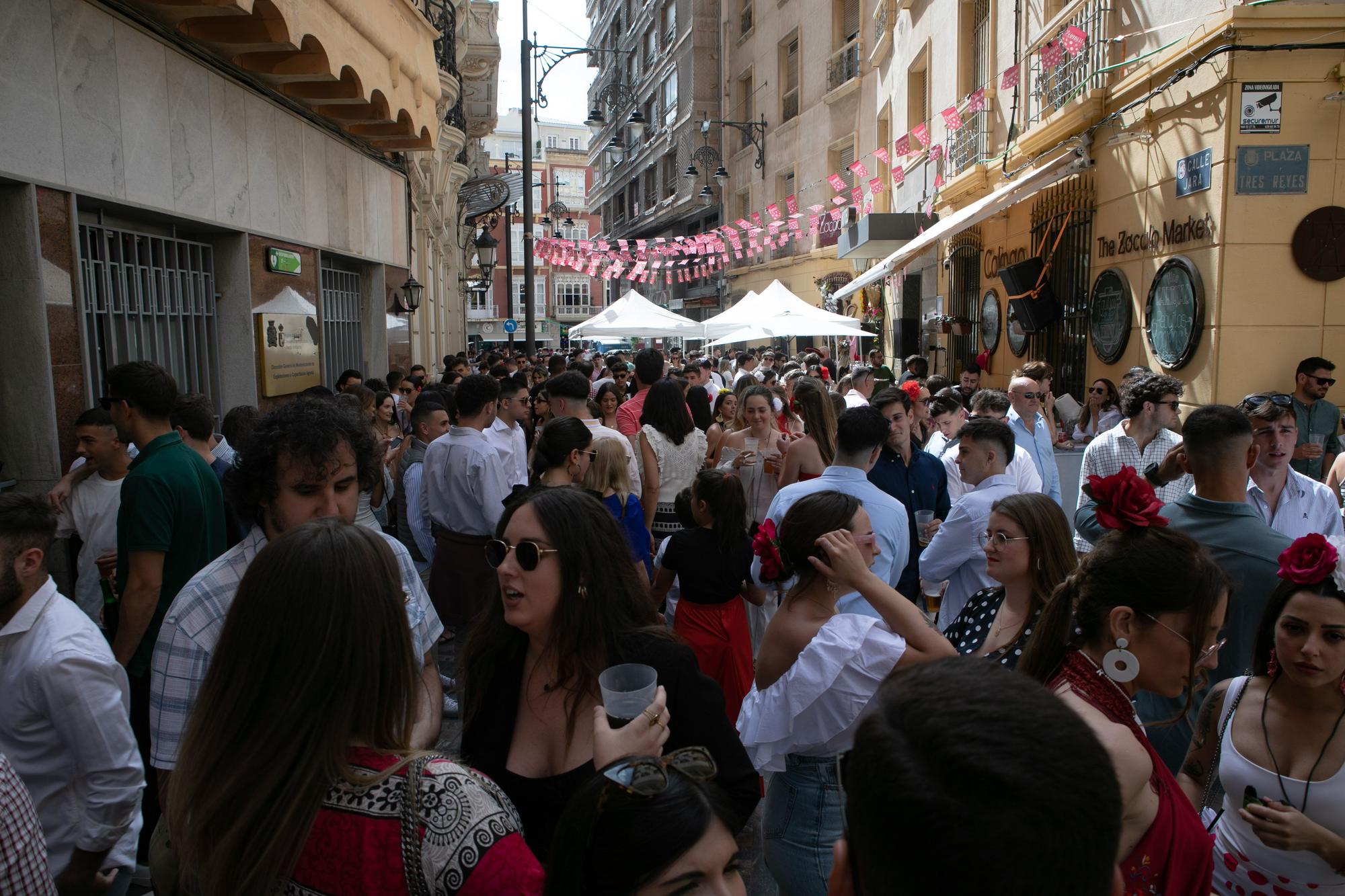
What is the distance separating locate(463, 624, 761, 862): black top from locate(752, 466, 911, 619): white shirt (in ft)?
5.72

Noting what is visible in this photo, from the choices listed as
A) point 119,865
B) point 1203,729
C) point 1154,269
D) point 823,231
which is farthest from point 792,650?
point 823,231

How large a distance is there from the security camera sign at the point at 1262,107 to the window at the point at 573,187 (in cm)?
7442

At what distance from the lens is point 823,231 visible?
86.5 ft

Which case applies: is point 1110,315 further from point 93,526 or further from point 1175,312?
point 93,526

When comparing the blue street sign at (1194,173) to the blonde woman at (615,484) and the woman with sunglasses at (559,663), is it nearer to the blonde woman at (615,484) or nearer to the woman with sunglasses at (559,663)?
the blonde woman at (615,484)

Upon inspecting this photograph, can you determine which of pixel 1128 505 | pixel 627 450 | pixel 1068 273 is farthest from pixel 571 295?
pixel 1128 505

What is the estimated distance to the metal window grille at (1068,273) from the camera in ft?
37.8

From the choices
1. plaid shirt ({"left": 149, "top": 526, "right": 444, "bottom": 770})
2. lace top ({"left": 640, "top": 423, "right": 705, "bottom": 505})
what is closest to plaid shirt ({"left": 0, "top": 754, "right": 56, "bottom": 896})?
plaid shirt ({"left": 149, "top": 526, "right": 444, "bottom": 770})

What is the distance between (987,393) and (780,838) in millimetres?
4330

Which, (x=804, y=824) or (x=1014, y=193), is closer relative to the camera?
(x=804, y=824)

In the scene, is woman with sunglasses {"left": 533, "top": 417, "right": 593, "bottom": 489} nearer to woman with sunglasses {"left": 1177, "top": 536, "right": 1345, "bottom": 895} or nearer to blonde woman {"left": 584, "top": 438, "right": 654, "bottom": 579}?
blonde woman {"left": 584, "top": 438, "right": 654, "bottom": 579}

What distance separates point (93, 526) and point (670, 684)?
3.40 meters

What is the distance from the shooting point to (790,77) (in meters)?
29.2

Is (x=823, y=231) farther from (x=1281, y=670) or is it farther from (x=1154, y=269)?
(x=1281, y=670)
